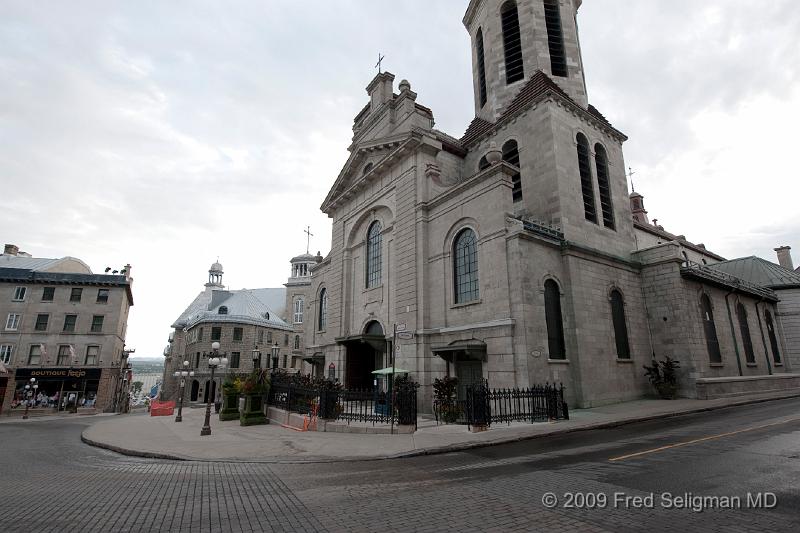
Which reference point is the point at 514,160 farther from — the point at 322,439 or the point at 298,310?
the point at 298,310

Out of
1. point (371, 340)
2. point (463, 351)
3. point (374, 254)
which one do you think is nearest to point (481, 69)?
point (374, 254)

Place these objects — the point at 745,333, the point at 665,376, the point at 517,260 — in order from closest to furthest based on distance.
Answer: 1. the point at 517,260
2. the point at 665,376
3. the point at 745,333

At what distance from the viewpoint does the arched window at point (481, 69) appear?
101 ft

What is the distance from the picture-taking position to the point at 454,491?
6605 millimetres

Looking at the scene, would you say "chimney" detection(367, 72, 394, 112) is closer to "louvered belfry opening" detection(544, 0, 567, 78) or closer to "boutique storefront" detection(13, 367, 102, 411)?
"louvered belfry opening" detection(544, 0, 567, 78)

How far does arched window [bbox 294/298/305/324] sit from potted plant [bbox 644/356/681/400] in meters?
49.8

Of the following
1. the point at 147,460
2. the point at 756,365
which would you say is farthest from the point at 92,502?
the point at 756,365

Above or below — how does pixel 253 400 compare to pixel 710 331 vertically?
below

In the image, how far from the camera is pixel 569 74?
27094mm

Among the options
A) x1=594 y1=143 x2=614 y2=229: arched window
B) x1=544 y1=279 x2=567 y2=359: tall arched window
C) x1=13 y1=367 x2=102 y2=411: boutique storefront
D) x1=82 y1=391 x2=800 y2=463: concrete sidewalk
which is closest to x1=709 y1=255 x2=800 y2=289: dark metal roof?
x1=594 y1=143 x2=614 y2=229: arched window

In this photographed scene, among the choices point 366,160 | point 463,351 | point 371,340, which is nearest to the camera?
point 463,351

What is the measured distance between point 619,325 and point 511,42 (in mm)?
21162

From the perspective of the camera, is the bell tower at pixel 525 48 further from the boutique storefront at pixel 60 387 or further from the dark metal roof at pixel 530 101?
the boutique storefront at pixel 60 387

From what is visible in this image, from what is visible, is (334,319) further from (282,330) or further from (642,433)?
(282,330)
